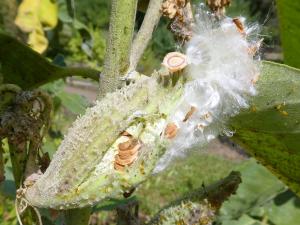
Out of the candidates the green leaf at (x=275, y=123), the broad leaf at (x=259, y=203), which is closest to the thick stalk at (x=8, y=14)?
the broad leaf at (x=259, y=203)

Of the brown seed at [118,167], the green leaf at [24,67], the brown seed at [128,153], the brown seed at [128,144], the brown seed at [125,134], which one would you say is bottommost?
the brown seed at [118,167]

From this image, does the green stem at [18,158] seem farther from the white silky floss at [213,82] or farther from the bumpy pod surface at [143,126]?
the white silky floss at [213,82]

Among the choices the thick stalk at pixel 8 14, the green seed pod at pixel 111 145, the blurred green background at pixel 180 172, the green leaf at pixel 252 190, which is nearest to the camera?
the green seed pod at pixel 111 145

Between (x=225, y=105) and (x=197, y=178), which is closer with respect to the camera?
(x=225, y=105)

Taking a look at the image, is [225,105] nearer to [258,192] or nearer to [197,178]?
[258,192]

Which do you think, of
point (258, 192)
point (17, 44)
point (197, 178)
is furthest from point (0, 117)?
point (197, 178)
